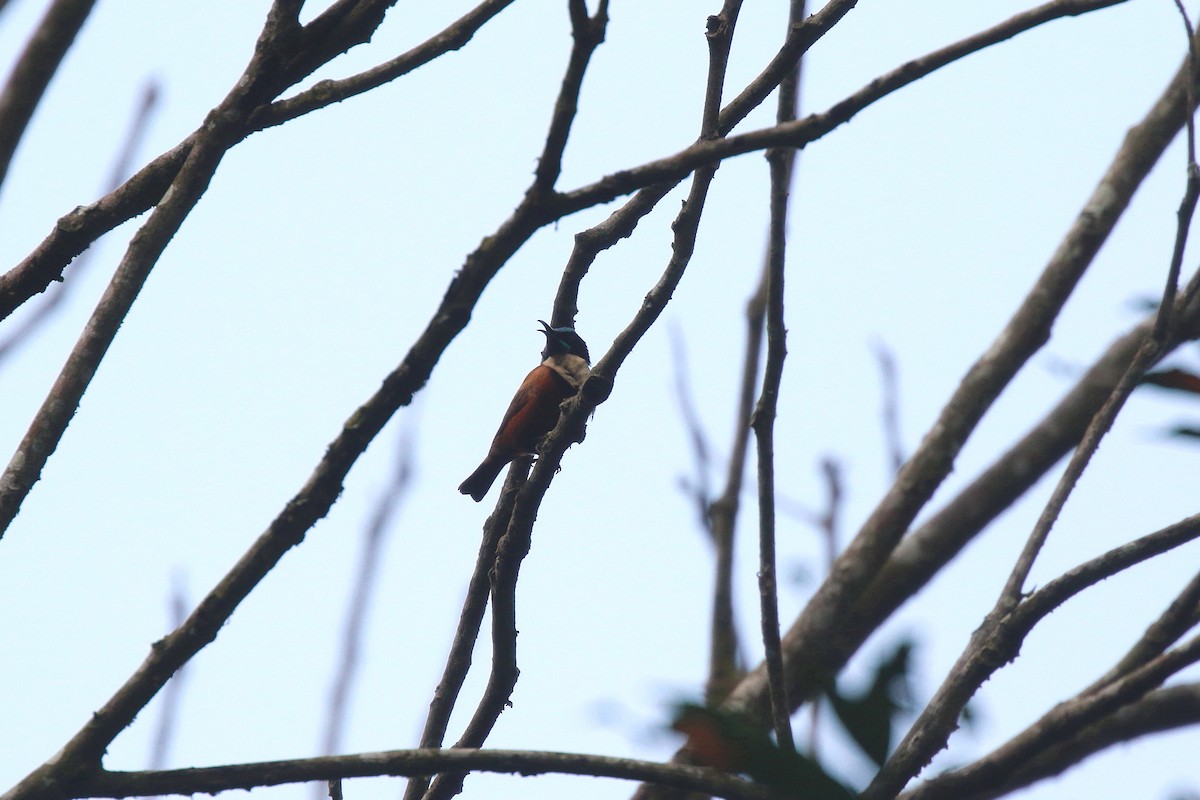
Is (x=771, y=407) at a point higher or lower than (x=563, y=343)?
lower

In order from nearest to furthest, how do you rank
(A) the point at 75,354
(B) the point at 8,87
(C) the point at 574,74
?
(C) the point at 574,74
(A) the point at 75,354
(B) the point at 8,87

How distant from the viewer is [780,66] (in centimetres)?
329

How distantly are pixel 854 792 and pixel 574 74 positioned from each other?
1.29 meters

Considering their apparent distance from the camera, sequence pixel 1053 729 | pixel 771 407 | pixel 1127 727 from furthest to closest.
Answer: pixel 771 407, pixel 1127 727, pixel 1053 729

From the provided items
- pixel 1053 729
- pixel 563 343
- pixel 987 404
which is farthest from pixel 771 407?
pixel 563 343

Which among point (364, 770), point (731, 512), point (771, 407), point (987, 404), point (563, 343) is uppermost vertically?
point (563, 343)

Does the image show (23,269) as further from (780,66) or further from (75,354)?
(780,66)

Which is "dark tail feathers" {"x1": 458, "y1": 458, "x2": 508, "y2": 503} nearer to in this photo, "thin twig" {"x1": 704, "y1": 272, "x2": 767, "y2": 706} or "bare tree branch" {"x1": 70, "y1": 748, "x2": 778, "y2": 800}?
"thin twig" {"x1": 704, "y1": 272, "x2": 767, "y2": 706}

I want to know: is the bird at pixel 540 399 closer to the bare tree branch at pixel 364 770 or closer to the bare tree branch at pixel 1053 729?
the bare tree branch at pixel 364 770

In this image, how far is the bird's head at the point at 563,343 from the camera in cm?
486

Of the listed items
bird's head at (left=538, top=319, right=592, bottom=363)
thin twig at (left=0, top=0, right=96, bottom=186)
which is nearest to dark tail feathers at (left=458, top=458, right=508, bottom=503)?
bird's head at (left=538, top=319, right=592, bottom=363)

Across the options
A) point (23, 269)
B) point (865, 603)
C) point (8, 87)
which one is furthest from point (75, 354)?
point (865, 603)

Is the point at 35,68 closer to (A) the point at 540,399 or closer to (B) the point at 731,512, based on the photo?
(B) the point at 731,512

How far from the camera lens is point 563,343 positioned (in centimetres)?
557
